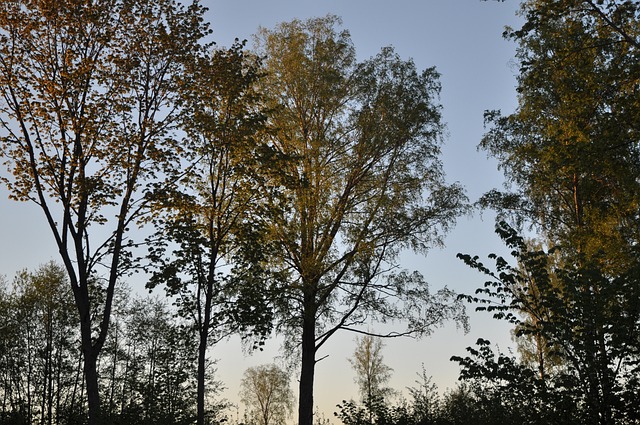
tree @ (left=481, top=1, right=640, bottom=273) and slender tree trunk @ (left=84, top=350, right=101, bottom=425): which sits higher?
tree @ (left=481, top=1, right=640, bottom=273)

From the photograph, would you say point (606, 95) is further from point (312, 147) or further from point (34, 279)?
point (34, 279)

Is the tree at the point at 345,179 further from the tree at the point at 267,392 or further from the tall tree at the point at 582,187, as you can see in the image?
the tree at the point at 267,392

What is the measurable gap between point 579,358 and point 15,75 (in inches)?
504

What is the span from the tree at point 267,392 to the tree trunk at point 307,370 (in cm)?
3716

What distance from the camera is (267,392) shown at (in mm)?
55938

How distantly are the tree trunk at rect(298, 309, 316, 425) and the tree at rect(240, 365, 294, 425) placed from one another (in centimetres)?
3716

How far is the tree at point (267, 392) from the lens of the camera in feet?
182

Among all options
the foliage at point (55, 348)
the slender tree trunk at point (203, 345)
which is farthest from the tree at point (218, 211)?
the foliage at point (55, 348)

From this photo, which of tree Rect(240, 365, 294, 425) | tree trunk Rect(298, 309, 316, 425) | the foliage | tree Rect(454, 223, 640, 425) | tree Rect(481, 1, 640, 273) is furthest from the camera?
tree Rect(240, 365, 294, 425)

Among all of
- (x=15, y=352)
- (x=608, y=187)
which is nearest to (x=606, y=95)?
(x=608, y=187)

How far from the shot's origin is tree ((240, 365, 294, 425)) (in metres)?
55.4

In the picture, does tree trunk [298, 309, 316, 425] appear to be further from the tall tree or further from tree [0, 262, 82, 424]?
tree [0, 262, 82, 424]

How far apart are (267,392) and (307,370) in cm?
3877

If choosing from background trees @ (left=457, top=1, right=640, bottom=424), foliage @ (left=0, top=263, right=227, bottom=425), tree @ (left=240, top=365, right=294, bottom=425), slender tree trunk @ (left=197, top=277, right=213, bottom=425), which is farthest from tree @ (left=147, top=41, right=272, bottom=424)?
tree @ (left=240, top=365, right=294, bottom=425)
